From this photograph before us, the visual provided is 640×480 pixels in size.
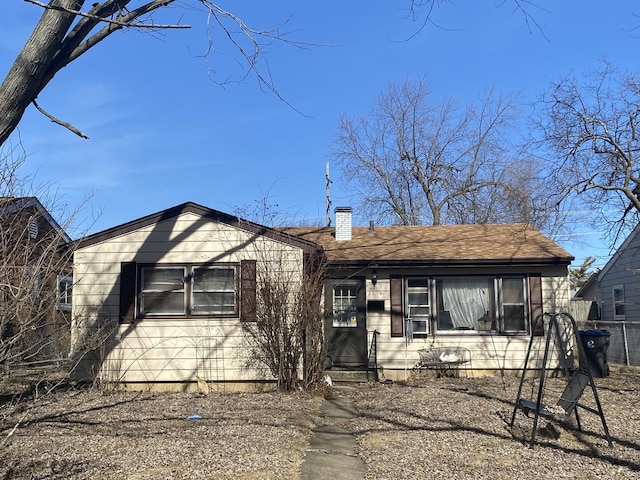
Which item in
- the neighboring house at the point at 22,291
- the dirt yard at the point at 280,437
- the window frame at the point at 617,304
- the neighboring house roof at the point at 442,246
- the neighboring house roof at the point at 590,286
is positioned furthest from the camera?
the neighboring house roof at the point at 590,286

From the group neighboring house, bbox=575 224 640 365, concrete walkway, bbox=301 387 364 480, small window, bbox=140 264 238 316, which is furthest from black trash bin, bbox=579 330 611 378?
small window, bbox=140 264 238 316

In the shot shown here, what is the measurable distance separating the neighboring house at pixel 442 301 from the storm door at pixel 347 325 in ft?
0.07

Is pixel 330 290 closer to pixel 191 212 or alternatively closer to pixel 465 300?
pixel 465 300

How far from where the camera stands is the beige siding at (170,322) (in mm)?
10688

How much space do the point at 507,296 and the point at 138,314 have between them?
773 centimetres

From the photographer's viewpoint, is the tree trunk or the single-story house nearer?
the tree trunk

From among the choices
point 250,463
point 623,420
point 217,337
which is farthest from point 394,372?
point 250,463

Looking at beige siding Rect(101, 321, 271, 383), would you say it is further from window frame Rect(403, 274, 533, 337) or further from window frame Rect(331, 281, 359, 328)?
window frame Rect(403, 274, 533, 337)

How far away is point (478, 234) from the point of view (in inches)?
566

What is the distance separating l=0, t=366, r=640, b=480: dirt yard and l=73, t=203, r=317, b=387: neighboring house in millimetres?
625

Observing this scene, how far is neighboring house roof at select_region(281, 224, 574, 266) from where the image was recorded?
12.1 meters

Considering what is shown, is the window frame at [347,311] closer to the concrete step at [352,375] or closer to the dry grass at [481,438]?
the concrete step at [352,375]

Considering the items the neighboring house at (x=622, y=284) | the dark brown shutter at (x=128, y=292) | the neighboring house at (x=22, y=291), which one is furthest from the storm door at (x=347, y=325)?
the neighboring house at (x=622, y=284)

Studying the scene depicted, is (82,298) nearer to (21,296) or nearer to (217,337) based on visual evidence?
(217,337)
